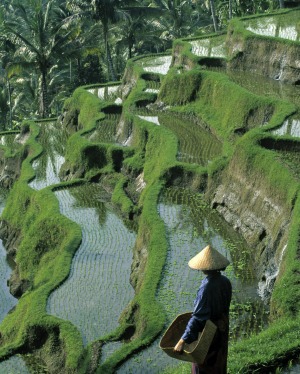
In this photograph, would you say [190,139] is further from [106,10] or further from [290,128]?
[106,10]

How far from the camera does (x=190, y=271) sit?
11.8 meters

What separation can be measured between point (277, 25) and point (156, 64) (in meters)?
4.86

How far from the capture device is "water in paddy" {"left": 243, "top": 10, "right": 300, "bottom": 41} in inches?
947

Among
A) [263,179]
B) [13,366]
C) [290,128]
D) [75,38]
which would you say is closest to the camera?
[13,366]

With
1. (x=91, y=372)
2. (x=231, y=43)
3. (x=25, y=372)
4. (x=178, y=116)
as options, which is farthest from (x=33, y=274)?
(x=231, y=43)

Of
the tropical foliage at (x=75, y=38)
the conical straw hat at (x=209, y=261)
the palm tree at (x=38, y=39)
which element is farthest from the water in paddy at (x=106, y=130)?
the conical straw hat at (x=209, y=261)

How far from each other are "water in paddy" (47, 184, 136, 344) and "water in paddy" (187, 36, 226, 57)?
10.2m

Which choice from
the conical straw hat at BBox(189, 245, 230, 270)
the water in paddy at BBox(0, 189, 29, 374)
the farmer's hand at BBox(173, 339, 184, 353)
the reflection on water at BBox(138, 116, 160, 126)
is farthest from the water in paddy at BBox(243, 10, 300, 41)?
the farmer's hand at BBox(173, 339, 184, 353)

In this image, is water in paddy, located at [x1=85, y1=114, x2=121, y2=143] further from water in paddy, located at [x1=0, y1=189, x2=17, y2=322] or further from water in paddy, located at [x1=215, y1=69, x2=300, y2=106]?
water in paddy, located at [x1=0, y1=189, x2=17, y2=322]

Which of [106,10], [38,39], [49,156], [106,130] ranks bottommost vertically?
[49,156]

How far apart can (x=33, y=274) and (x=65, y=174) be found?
19.3ft

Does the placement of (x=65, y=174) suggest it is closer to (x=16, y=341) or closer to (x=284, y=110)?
(x=284, y=110)

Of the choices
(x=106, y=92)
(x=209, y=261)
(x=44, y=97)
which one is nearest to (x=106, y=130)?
(x=106, y=92)

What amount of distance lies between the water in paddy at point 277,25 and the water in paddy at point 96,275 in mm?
10027
